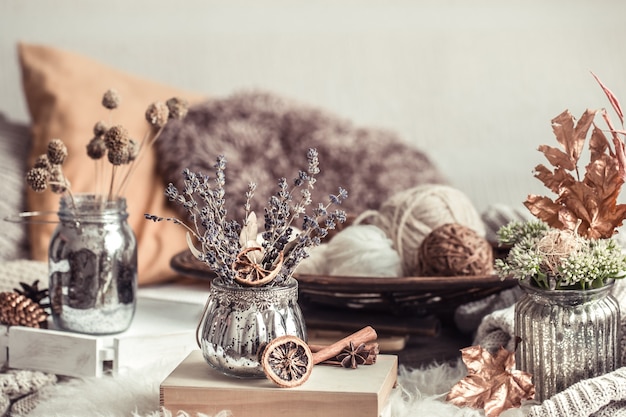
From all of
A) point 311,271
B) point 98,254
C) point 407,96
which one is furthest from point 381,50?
point 98,254

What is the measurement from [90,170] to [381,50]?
842 millimetres

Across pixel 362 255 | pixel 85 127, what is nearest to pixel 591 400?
pixel 362 255

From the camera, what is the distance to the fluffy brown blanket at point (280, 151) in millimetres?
1644

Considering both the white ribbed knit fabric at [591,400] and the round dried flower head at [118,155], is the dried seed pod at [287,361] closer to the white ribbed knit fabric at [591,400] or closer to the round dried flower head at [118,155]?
the white ribbed knit fabric at [591,400]

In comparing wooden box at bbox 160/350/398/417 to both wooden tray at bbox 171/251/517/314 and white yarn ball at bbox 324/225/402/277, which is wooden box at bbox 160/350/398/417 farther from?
white yarn ball at bbox 324/225/402/277

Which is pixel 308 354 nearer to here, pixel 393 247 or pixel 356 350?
pixel 356 350

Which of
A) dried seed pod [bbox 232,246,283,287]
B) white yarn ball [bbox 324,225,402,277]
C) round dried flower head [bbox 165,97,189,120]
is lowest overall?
white yarn ball [bbox 324,225,402,277]

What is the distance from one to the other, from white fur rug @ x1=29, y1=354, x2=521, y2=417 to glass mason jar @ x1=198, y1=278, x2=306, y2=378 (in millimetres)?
51

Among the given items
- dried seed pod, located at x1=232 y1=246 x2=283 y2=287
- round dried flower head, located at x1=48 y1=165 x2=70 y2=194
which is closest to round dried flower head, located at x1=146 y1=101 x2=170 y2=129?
round dried flower head, located at x1=48 y1=165 x2=70 y2=194

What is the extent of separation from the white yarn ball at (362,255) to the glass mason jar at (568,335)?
0.33m

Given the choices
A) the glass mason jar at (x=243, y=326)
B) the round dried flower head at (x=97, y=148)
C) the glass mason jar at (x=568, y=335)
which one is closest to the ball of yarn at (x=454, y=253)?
the glass mason jar at (x=568, y=335)

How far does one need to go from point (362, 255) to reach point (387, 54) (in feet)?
3.38

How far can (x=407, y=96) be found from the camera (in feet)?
6.77

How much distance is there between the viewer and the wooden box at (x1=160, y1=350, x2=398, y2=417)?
2.52ft
